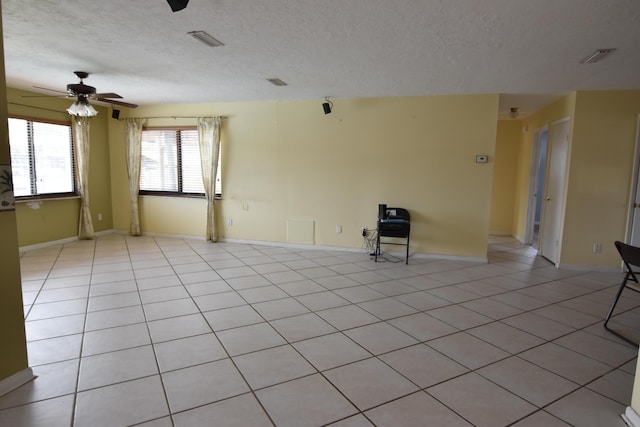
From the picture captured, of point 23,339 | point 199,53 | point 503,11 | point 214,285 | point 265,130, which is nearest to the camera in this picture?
point 23,339

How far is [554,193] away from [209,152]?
5695mm

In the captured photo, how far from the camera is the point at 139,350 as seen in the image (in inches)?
99.0

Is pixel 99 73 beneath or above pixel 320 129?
above

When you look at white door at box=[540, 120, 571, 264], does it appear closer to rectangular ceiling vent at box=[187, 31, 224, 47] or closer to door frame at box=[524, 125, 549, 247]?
door frame at box=[524, 125, 549, 247]

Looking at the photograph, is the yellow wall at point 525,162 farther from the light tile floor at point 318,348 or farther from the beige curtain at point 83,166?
the beige curtain at point 83,166

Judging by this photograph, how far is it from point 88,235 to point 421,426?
651 centimetres

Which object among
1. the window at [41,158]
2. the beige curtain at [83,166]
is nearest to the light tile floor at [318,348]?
the window at [41,158]

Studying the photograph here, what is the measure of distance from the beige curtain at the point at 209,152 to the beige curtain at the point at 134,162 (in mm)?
1336

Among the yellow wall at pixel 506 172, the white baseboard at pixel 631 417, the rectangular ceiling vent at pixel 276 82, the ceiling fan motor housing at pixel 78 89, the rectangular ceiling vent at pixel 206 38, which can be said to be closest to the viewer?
the white baseboard at pixel 631 417

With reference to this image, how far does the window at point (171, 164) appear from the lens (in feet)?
20.7

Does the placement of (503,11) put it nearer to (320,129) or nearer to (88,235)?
(320,129)

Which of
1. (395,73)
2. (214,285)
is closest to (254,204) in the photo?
(214,285)

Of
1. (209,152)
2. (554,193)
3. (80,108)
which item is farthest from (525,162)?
(80,108)

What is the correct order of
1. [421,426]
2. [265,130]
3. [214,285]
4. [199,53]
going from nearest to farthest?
1. [421,426]
2. [199,53]
3. [214,285]
4. [265,130]
